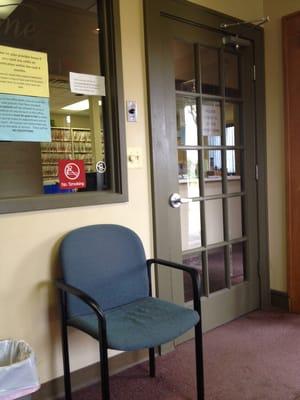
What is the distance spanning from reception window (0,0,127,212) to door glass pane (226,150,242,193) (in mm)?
945

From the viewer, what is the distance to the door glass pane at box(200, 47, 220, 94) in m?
2.59

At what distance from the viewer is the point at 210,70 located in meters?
2.65

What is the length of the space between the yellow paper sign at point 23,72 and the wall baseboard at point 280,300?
2.26 metres

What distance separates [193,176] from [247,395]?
132 centimetres

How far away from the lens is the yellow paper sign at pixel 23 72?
1.77 meters

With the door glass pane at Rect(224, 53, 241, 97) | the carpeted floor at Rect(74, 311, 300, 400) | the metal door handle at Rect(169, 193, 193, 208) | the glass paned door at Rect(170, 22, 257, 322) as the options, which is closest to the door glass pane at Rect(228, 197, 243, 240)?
the glass paned door at Rect(170, 22, 257, 322)

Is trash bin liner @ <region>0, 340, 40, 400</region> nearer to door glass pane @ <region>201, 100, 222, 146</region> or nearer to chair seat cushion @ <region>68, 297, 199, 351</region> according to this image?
chair seat cushion @ <region>68, 297, 199, 351</region>

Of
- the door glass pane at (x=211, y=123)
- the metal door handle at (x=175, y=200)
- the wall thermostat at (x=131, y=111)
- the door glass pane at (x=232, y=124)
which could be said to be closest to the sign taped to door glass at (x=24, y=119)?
the wall thermostat at (x=131, y=111)

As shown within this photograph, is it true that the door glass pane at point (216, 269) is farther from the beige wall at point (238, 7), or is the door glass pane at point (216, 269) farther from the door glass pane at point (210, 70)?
the beige wall at point (238, 7)

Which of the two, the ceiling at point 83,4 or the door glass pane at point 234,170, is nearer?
the ceiling at point 83,4

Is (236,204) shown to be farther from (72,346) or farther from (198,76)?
(72,346)

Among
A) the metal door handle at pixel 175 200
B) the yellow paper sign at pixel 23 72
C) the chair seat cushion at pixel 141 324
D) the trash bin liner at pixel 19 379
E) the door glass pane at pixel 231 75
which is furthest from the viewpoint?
the door glass pane at pixel 231 75

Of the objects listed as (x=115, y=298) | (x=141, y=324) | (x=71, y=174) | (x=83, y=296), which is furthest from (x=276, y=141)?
(x=83, y=296)

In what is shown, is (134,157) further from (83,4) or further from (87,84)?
(83,4)
